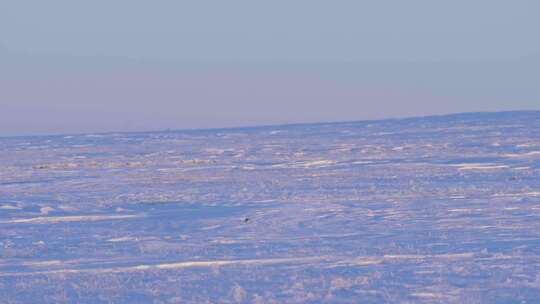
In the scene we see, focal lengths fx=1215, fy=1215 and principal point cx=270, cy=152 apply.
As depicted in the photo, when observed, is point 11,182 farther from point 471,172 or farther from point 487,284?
point 487,284

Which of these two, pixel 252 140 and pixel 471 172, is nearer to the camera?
pixel 471 172

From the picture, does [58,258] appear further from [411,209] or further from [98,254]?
[411,209]

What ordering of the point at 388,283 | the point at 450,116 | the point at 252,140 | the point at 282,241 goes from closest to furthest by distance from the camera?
the point at 388,283
the point at 282,241
the point at 252,140
the point at 450,116

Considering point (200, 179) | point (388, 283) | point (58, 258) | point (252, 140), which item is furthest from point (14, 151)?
point (388, 283)

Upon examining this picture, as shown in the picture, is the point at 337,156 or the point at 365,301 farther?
the point at 337,156

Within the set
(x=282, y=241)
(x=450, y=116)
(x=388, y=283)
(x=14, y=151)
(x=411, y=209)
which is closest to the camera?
(x=388, y=283)

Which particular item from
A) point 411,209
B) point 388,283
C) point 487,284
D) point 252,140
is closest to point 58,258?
point 388,283
